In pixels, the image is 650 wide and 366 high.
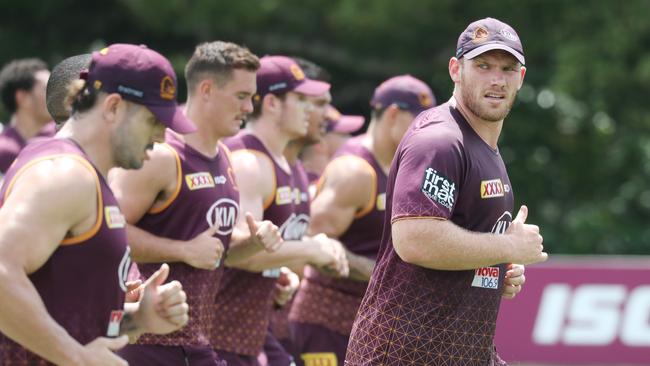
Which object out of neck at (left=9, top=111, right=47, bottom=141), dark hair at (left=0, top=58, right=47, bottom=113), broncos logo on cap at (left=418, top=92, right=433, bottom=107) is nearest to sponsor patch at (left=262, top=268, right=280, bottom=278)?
broncos logo on cap at (left=418, top=92, right=433, bottom=107)

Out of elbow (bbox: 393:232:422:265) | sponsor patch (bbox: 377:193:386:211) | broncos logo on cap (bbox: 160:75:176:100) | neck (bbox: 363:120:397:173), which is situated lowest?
sponsor patch (bbox: 377:193:386:211)

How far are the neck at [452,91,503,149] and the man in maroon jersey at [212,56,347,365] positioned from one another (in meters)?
1.93

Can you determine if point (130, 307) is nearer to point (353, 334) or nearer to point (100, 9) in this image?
point (353, 334)

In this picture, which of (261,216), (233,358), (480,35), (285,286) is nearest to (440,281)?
(480,35)

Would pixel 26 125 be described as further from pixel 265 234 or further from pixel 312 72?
pixel 265 234

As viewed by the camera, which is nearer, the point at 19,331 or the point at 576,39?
the point at 19,331

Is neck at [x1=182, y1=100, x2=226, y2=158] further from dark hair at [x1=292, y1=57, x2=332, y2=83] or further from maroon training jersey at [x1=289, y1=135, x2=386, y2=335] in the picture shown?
dark hair at [x1=292, y1=57, x2=332, y2=83]

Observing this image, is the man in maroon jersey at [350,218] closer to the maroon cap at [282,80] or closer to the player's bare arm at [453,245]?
the maroon cap at [282,80]

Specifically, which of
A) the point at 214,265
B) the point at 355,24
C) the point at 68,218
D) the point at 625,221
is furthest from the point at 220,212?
the point at 625,221

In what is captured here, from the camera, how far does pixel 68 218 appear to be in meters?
4.71

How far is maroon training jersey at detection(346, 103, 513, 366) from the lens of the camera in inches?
219

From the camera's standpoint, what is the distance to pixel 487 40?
580cm

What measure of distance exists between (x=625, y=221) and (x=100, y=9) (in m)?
9.66

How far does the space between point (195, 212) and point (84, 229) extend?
74.8 inches
